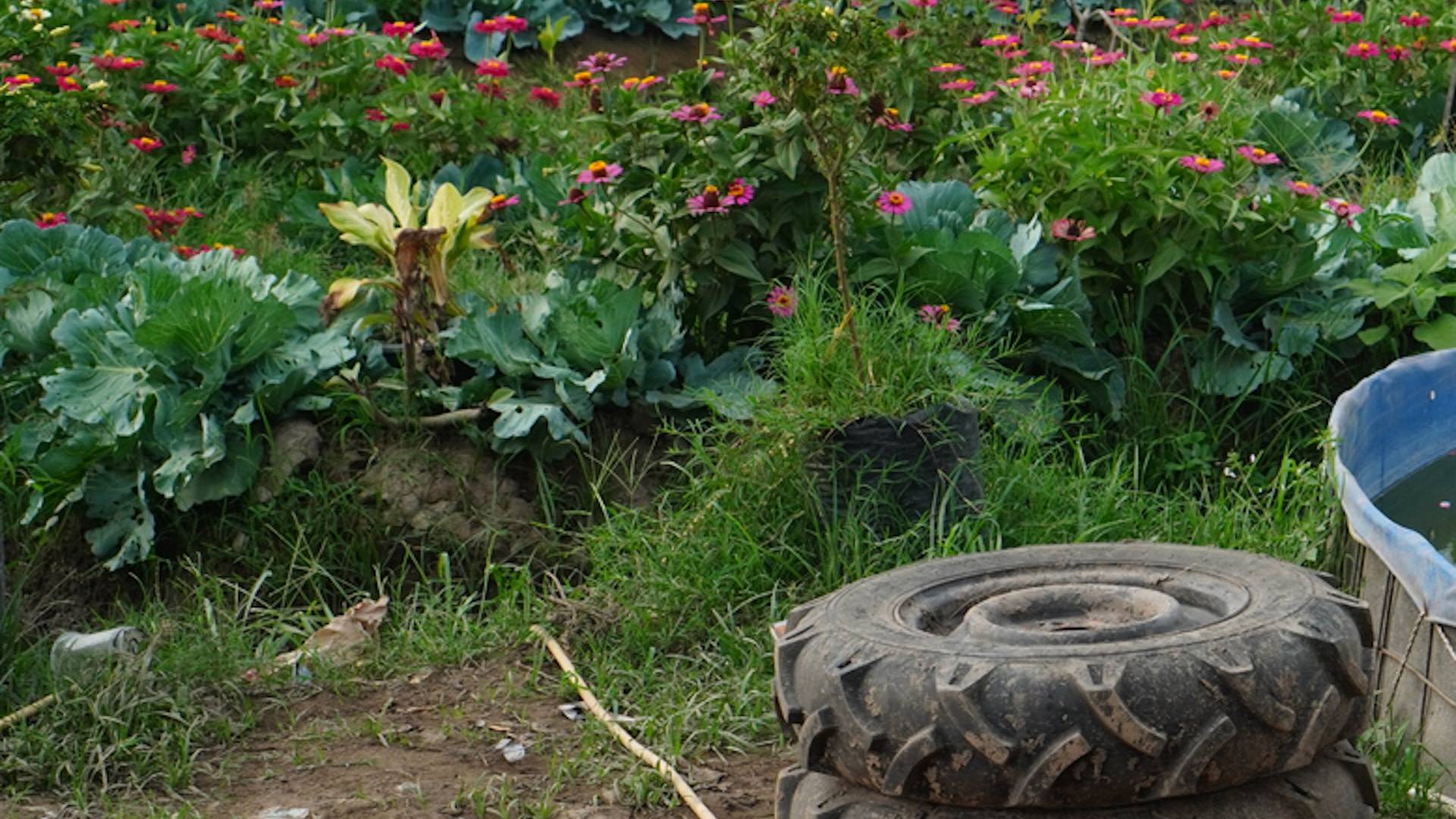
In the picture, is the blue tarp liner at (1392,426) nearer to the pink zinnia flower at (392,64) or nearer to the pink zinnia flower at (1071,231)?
the pink zinnia flower at (1071,231)

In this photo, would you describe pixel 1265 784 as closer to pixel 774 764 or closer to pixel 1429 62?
pixel 774 764

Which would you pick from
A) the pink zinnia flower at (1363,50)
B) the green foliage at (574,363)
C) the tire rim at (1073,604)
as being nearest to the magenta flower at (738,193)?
the green foliage at (574,363)

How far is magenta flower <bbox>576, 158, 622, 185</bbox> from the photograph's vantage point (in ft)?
15.7

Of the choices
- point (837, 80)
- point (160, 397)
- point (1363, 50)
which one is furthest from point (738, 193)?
point (1363, 50)

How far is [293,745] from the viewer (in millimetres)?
3760

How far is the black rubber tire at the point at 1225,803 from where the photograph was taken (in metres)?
2.48

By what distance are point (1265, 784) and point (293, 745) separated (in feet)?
6.95

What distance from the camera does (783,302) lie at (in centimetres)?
465

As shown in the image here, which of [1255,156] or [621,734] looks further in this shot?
[1255,156]

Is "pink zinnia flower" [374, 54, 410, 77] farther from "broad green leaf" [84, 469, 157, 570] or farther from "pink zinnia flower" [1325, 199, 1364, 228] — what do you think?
"pink zinnia flower" [1325, 199, 1364, 228]

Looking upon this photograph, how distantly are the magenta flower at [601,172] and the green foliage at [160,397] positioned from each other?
821 millimetres

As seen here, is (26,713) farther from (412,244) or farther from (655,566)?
(412,244)

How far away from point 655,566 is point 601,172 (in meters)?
1.22

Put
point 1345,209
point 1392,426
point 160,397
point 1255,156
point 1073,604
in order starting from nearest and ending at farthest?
point 1073,604 → point 1392,426 → point 160,397 → point 1255,156 → point 1345,209
